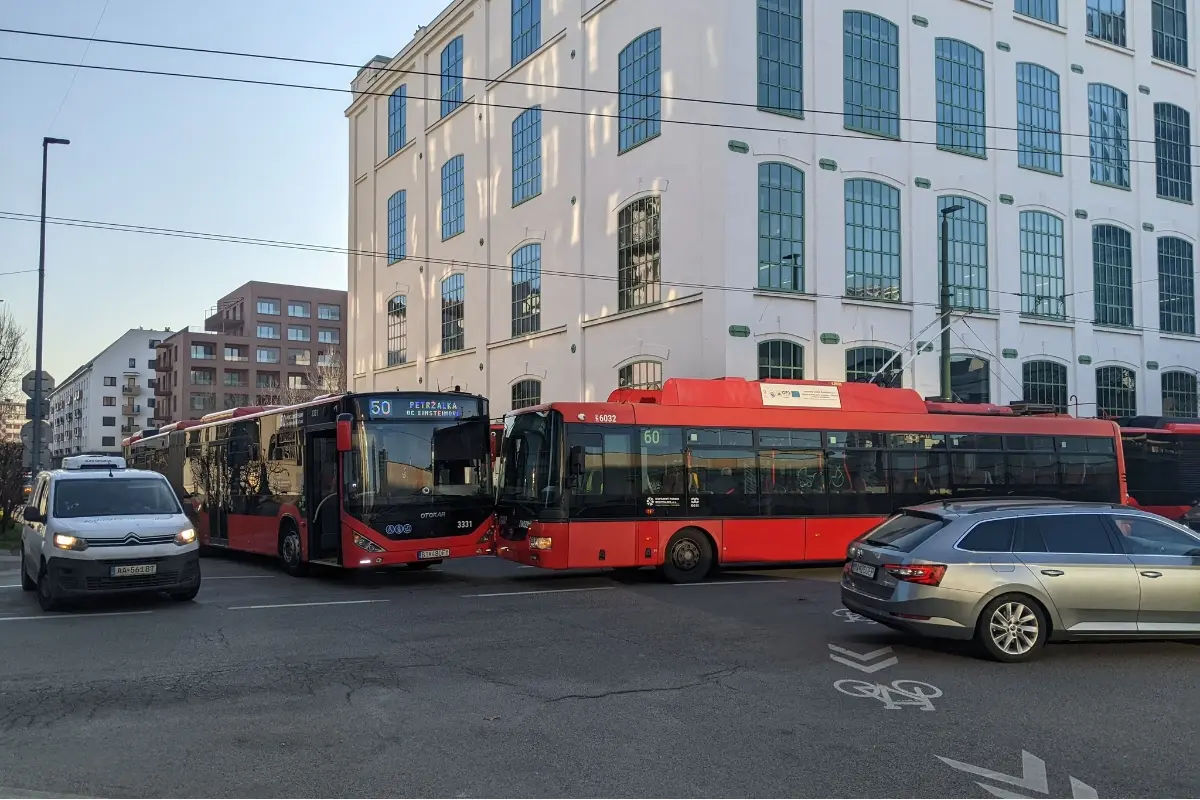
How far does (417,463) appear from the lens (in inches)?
602

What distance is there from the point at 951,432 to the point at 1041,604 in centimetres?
952

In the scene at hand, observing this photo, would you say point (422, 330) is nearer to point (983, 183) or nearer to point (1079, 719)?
point (983, 183)

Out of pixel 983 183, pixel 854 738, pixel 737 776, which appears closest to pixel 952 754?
pixel 854 738

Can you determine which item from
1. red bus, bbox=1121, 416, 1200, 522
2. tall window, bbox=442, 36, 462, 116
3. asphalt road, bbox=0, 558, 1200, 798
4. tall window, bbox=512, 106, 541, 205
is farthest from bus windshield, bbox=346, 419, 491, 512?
tall window, bbox=442, 36, 462, 116

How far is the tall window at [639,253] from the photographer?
1081 inches

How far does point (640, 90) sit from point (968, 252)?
11447 millimetres

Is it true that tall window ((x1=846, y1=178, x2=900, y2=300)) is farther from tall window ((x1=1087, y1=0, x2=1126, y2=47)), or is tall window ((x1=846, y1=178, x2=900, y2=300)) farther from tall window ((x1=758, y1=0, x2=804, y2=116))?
tall window ((x1=1087, y1=0, x2=1126, y2=47))

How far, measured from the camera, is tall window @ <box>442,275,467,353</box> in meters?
38.7

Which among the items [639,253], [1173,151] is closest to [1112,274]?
[1173,151]

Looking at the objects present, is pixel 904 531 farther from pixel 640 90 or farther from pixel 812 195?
pixel 640 90

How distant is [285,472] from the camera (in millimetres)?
17000

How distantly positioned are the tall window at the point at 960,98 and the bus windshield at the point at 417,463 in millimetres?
20511

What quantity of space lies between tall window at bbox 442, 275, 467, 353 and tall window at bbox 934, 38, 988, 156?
18.6m

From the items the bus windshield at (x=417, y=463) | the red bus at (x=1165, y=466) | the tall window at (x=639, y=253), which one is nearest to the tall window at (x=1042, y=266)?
the red bus at (x=1165, y=466)
